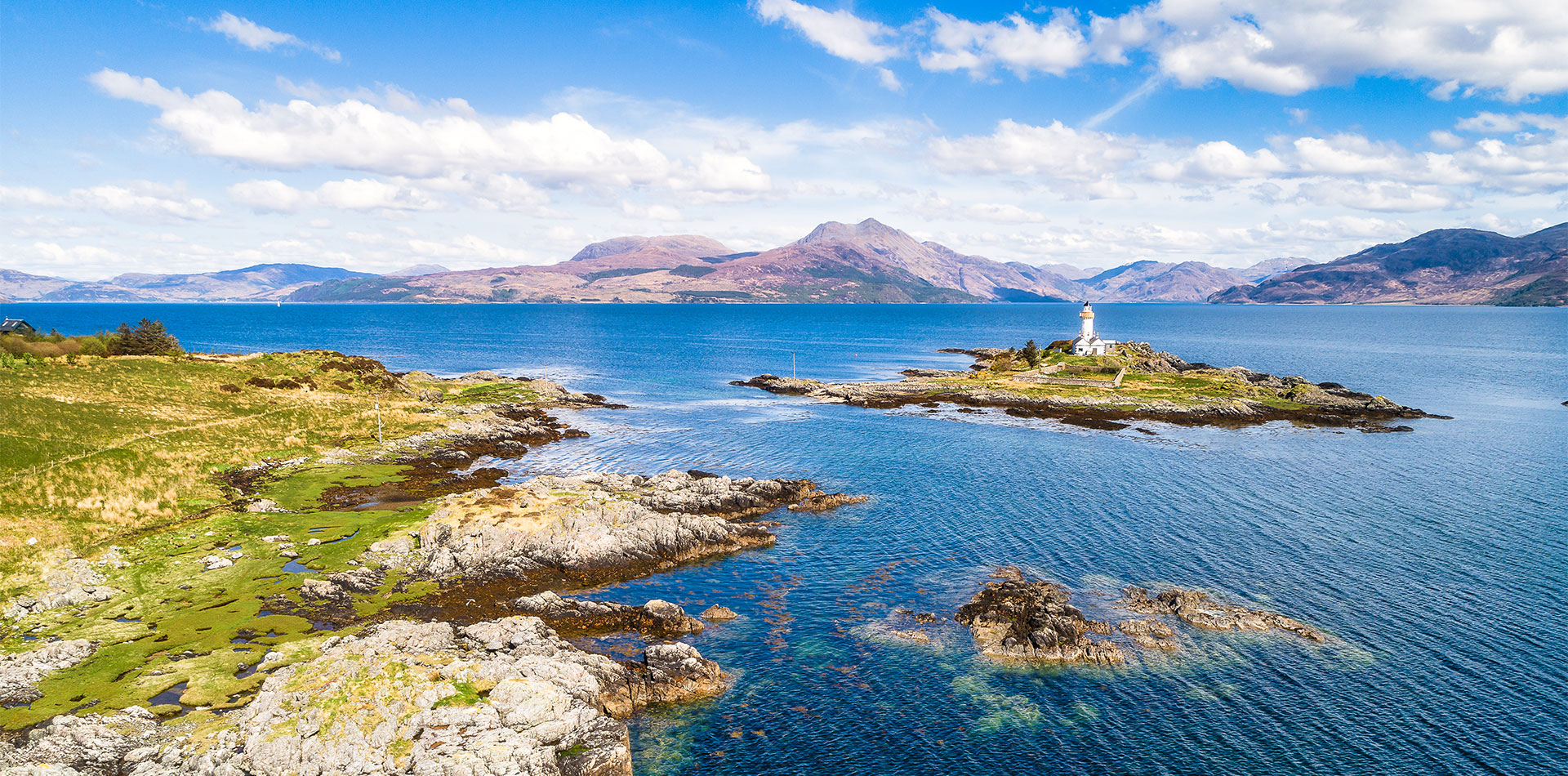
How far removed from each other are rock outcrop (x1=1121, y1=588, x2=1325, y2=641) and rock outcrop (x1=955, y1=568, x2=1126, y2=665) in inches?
151

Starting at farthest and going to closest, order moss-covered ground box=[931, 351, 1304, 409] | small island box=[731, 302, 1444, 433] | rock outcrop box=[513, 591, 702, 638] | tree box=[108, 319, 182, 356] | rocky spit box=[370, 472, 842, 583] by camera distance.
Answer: moss-covered ground box=[931, 351, 1304, 409] < small island box=[731, 302, 1444, 433] < tree box=[108, 319, 182, 356] < rocky spit box=[370, 472, 842, 583] < rock outcrop box=[513, 591, 702, 638]

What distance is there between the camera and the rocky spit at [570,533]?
42.2 meters

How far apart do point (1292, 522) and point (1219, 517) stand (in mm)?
4598

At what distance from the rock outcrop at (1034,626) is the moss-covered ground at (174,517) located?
2910 centimetres

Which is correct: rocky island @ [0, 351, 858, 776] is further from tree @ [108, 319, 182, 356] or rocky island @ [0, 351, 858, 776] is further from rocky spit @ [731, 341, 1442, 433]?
rocky spit @ [731, 341, 1442, 433]

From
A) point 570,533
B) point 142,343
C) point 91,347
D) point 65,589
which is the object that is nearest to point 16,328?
point 91,347

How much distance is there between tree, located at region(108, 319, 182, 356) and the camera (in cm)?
8106

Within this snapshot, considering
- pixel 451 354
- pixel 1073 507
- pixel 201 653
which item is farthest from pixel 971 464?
pixel 451 354

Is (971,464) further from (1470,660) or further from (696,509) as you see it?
(1470,660)

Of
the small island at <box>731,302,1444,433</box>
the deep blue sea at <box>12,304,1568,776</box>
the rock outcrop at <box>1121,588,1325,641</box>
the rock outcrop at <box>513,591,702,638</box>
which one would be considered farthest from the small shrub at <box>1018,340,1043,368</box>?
the rock outcrop at <box>513,591,702,638</box>

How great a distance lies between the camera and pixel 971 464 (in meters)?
69.8

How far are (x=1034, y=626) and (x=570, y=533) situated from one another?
27196 millimetres

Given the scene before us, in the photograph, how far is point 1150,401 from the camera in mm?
101250

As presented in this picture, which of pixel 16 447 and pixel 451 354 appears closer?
pixel 16 447
